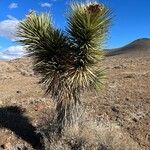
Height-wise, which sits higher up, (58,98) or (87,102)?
(58,98)

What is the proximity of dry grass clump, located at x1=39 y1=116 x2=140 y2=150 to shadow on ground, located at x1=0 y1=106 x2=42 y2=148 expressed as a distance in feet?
1.72

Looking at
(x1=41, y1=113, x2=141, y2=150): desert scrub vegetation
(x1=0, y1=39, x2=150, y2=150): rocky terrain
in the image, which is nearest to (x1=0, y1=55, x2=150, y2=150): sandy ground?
(x1=0, y1=39, x2=150, y2=150): rocky terrain

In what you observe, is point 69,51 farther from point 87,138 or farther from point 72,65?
point 87,138

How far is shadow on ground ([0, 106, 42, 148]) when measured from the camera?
38.8 feet

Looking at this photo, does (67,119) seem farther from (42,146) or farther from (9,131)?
(9,131)

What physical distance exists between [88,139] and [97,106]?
12.0 ft

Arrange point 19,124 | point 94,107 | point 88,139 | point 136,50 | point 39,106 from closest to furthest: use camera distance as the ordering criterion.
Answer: point 88,139, point 19,124, point 39,106, point 94,107, point 136,50

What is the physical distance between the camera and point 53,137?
11.1 m

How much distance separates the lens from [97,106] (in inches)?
579

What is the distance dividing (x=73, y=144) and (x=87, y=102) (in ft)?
13.6

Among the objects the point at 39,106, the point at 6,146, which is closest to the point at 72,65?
the point at 6,146

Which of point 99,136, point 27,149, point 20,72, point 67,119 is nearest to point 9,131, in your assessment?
point 27,149

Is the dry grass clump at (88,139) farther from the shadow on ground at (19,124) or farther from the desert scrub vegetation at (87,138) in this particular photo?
the shadow on ground at (19,124)

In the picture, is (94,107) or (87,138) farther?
(94,107)
